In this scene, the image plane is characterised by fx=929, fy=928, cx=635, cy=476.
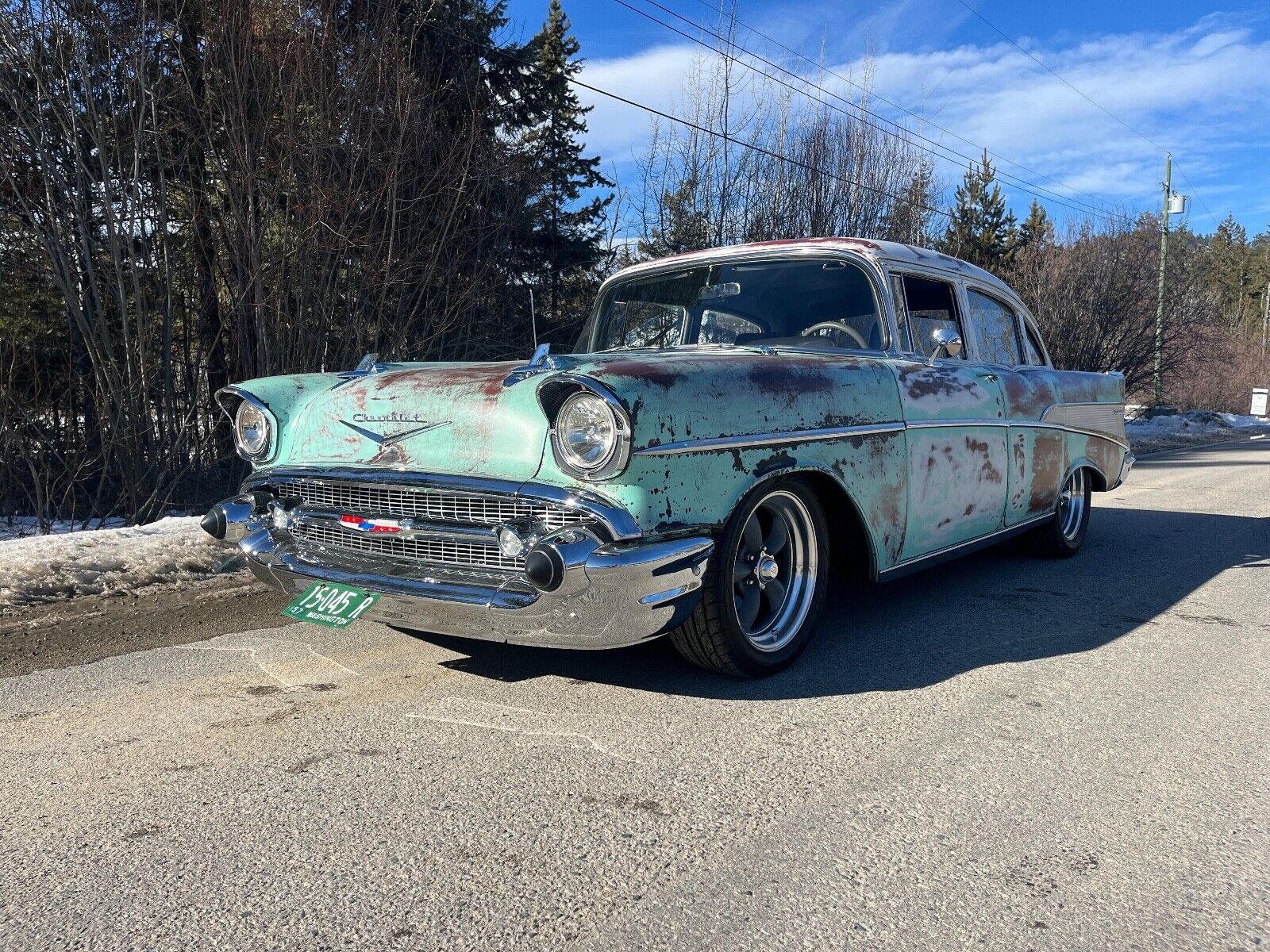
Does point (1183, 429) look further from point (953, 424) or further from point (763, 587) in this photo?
point (763, 587)

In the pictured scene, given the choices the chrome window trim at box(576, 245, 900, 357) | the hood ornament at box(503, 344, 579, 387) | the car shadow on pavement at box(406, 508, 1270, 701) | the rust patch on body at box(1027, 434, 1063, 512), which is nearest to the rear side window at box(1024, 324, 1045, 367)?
the rust patch on body at box(1027, 434, 1063, 512)

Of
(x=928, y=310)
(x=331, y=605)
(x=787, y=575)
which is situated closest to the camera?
(x=331, y=605)

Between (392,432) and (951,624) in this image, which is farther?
(951,624)

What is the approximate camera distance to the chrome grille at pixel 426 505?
2.84 m

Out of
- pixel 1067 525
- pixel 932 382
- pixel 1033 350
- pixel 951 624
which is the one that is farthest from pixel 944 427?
pixel 1067 525

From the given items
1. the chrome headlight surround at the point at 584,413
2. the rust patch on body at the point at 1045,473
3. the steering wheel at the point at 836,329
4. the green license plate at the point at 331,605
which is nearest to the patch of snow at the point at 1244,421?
the rust patch on body at the point at 1045,473

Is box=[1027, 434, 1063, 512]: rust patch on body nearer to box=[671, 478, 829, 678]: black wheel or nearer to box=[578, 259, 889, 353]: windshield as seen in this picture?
box=[578, 259, 889, 353]: windshield

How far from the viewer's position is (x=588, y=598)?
274 cm

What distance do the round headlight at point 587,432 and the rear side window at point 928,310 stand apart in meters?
2.06

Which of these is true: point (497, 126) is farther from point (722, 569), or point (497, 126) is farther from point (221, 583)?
point (722, 569)

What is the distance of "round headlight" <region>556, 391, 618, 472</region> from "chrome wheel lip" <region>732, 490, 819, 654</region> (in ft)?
2.69

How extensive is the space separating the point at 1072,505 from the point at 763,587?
11.4 feet

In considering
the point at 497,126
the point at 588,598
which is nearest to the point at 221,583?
the point at 588,598

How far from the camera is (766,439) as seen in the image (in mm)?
3166
